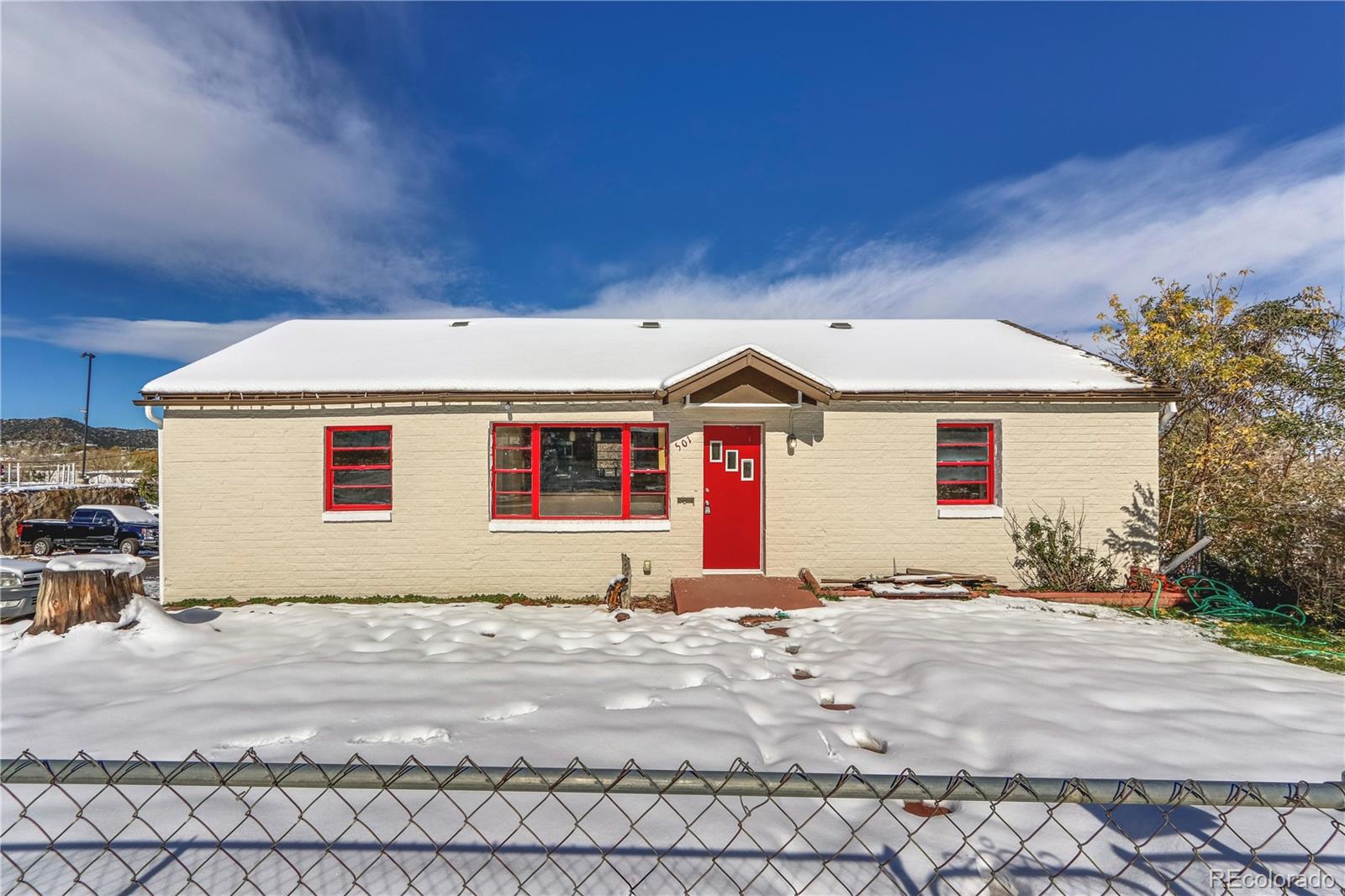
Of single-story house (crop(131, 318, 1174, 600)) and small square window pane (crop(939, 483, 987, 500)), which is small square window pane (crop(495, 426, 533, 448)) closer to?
Answer: single-story house (crop(131, 318, 1174, 600))

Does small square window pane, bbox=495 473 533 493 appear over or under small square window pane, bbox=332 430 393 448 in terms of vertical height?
under

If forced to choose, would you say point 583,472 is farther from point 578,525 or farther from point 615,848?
point 615,848

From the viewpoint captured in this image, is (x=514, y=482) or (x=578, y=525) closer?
(x=578, y=525)

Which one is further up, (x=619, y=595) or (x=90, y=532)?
(x=90, y=532)

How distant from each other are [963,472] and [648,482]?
549cm

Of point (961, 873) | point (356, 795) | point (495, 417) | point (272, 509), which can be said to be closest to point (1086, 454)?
point (961, 873)

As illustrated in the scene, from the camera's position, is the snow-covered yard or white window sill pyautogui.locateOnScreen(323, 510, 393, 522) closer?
the snow-covered yard

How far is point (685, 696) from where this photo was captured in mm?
4641

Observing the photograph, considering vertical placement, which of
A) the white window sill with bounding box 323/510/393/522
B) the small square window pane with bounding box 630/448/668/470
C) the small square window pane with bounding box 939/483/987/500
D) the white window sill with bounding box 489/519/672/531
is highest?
the small square window pane with bounding box 630/448/668/470

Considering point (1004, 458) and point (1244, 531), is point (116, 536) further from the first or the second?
point (1244, 531)

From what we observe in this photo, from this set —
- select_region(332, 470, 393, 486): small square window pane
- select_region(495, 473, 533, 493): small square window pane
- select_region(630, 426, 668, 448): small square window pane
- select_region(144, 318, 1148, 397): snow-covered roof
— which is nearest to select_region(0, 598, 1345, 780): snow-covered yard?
select_region(332, 470, 393, 486): small square window pane

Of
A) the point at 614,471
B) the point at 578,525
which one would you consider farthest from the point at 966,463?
the point at 578,525

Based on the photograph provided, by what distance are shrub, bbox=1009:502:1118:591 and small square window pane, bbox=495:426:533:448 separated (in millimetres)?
8377

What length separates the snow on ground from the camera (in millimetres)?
2570
